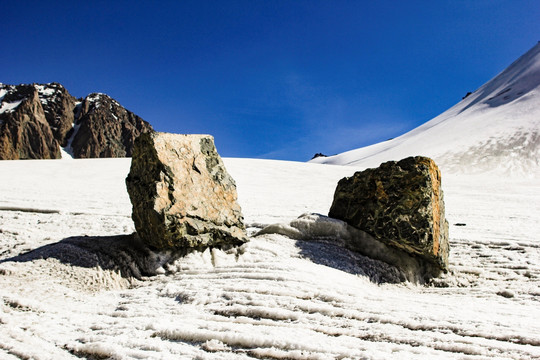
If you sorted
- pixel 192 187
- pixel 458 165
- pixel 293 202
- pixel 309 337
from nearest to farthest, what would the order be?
pixel 309 337 < pixel 192 187 < pixel 293 202 < pixel 458 165

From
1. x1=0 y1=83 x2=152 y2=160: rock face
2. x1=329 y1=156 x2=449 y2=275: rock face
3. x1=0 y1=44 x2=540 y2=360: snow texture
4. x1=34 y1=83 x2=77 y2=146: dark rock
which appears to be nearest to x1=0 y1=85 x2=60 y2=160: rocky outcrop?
x1=0 y1=83 x2=152 y2=160: rock face

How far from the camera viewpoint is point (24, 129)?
362ft

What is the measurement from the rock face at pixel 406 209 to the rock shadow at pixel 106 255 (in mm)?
2805

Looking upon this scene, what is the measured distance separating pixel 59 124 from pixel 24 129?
18.8 m

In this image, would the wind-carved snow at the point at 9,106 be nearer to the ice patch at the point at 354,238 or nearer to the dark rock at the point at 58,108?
the dark rock at the point at 58,108

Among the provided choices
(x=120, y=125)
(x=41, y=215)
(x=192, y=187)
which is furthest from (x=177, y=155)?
(x=120, y=125)

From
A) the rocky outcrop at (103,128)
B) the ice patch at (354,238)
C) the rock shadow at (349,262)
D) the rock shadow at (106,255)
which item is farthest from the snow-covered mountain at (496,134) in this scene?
the rocky outcrop at (103,128)

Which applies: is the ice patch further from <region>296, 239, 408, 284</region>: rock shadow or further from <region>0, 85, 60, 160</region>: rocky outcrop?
<region>0, 85, 60, 160</region>: rocky outcrop

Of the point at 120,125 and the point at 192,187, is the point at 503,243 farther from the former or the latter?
the point at 120,125

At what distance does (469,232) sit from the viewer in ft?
24.0

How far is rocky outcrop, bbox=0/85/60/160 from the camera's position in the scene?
4209 inches

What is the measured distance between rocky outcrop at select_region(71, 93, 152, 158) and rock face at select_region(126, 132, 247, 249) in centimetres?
12184

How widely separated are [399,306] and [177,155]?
10.4 feet

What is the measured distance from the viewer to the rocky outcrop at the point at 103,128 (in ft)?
415
